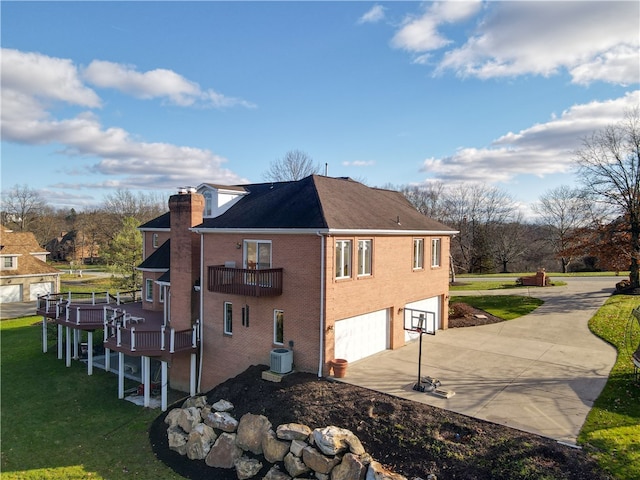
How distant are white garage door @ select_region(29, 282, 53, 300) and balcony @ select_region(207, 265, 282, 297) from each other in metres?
35.8

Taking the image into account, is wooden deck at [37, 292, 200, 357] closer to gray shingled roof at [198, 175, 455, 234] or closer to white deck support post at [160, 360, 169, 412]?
white deck support post at [160, 360, 169, 412]

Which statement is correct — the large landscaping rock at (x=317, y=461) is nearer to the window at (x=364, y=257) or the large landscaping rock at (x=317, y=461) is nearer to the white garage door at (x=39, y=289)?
the window at (x=364, y=257)

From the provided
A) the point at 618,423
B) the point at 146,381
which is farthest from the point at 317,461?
the point at 146,381

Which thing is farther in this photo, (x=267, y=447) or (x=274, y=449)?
(x=267, y=447)

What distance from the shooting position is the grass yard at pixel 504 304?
25312 millimetres

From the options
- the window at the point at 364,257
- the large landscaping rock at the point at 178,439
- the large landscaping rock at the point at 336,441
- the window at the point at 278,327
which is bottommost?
the large landscaping rock at the point at 178,439

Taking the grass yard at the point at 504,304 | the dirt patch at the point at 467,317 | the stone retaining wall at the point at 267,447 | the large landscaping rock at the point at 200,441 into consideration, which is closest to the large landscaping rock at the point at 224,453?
the stone retaining wall at the point at 267,447

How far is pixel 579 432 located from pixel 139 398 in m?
17.2

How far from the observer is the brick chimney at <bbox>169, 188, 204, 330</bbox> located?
63.8ft

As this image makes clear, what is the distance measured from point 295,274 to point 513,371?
351 inches

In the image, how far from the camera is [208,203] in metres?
21.7

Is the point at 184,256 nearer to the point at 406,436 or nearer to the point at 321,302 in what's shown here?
the point at 321,302

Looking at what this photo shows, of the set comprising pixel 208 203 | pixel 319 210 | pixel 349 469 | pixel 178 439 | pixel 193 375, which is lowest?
pixel 178 439

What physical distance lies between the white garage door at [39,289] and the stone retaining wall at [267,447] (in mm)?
37178
